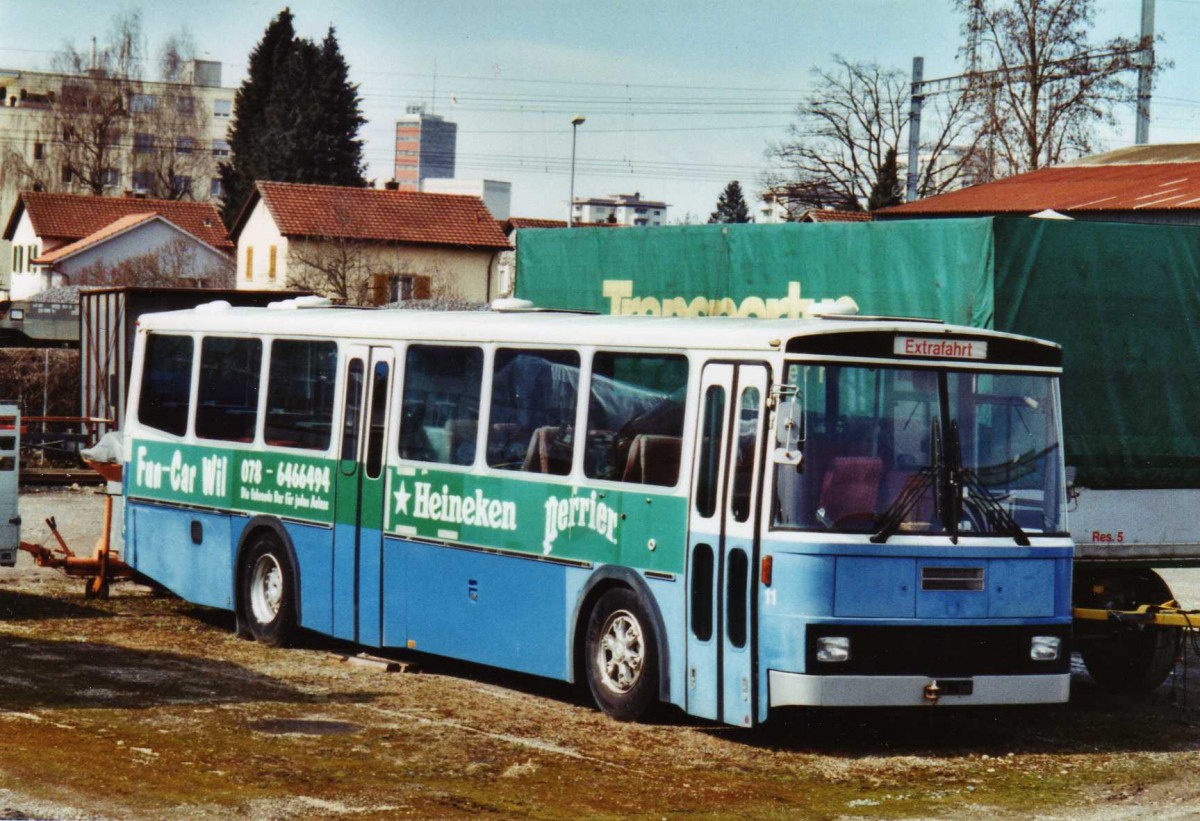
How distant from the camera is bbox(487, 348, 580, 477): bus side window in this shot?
12.4m

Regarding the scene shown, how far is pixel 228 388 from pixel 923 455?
699 centimetres

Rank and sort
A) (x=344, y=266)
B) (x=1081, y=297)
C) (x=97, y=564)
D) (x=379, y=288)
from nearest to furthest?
(x=1081, y=297) → (x=97, y=564) → (x=344, y=266) → (x=379, y=288)

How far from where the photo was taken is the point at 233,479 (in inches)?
611

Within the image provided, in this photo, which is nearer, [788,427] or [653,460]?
[788,427]

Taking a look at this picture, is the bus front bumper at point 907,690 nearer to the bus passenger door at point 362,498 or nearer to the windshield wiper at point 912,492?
the windshield wiper at point 912,492

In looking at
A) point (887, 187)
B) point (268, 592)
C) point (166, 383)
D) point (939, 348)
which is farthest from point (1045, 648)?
point (887, 187)

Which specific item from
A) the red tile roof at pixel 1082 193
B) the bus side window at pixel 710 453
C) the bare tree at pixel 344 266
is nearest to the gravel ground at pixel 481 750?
the bus side window at pixel 710 453

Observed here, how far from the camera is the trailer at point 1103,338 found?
1261 cm

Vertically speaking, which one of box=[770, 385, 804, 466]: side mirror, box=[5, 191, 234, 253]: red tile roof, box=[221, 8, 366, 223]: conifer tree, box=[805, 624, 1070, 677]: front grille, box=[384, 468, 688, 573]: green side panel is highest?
box=[221, 8, 366, 223]: conifer tree

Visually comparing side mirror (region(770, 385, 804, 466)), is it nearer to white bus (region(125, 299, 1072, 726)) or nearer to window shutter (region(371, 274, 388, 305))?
white bus (region(125, 299, 1072, 726))

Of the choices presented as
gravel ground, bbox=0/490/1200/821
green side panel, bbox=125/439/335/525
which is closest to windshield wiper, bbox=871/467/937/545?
gravel ground, bbox=0/490/1200/821

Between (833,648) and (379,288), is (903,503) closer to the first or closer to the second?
(833,648)

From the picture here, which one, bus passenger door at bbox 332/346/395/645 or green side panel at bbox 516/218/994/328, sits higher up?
green side panel at bbox 516/218/994/328

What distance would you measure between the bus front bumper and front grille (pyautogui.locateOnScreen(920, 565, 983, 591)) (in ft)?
1.66
